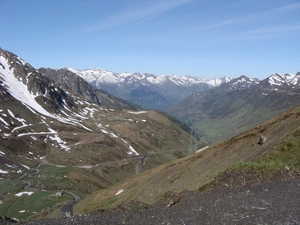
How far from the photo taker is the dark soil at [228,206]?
18281mm

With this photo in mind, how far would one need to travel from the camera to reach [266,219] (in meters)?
17.3

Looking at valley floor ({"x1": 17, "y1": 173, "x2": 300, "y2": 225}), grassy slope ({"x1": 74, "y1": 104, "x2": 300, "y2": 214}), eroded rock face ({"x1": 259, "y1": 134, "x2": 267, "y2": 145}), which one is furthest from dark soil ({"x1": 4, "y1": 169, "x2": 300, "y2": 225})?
eroded rock face ({"x1": 259, "y1": 134, "x2": 267, "y2": 145})

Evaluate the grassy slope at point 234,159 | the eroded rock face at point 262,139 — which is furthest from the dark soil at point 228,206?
the eroded rock face at point 262,139

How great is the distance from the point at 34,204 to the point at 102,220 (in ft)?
265

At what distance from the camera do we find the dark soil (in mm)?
18281

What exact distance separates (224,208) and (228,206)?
41 centimetres

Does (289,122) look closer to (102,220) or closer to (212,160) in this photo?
(212,160)

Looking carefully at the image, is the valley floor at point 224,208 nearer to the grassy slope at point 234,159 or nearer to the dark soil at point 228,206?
the dark soil at point 228,206

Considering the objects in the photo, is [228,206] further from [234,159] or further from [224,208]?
[234,159]

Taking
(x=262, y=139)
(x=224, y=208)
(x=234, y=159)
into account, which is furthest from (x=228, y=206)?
(x=262, y=139)

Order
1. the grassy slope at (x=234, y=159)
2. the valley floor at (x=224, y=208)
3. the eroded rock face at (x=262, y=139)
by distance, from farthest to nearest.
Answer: the eroded rock face at (x=262, y=139) < the grassy slope at (x=234, y=159) < the valley floor at (x=224, y=208)

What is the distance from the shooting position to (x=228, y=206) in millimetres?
20312

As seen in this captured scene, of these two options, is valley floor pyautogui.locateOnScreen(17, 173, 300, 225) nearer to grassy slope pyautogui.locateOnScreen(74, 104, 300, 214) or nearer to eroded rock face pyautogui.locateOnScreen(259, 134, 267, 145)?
grassy slope pyautogui.locateOnScreen(74, 104, 300, 214)

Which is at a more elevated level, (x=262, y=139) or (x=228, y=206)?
(x=228, y=206)
